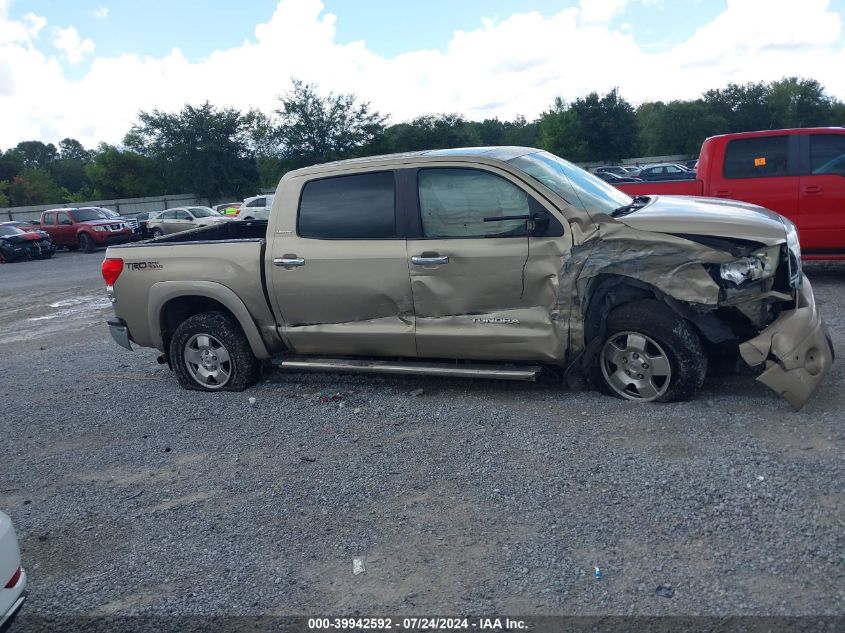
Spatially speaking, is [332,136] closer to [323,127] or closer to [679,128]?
[323,127]

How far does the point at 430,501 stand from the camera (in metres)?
4.32

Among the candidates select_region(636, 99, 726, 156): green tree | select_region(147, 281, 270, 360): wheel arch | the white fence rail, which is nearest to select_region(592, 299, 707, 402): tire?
select_region(147, 281, 270, 360): wheel arch

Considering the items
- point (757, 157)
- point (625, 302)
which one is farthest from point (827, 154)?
point (625, 302)

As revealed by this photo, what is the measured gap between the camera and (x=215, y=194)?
48906mm

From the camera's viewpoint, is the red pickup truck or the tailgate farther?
the red pickup truck

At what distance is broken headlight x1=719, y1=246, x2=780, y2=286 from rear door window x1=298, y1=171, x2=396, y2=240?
249 cm

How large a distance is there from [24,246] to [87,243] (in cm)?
201

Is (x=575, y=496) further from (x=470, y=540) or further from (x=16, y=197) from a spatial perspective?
(x=16, y=197)

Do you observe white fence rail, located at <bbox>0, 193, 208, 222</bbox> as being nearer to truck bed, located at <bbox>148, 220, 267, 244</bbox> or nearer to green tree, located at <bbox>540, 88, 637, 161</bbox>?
green tree, located at <bbox>540, 88, 637, 161</bbox>

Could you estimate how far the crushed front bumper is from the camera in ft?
16.0

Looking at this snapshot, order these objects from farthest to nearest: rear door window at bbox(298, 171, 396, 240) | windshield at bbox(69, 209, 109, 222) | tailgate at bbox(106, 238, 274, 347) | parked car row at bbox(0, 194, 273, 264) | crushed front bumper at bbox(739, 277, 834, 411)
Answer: windshield at bbox(69, 209, 109, 222)
parked car row at bbox(0, 194, 273, 264)
tailgate at bbox(106, 238, 274, 347)
rear door window at bbox(298, 171, 396, 240)
crushed front bumper at bbox(739, 277, 834, 411)

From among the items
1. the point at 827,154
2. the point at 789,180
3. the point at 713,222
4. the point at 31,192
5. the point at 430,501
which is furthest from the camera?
→ the point at 31,192

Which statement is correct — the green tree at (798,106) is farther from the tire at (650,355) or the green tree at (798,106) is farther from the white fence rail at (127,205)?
the tire at (650,355)

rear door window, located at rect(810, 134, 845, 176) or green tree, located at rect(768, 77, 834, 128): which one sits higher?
green tree, located at rect(768, 77, 834, 128)
